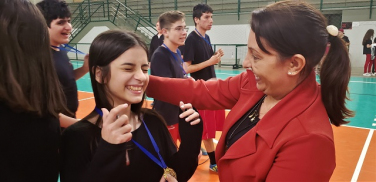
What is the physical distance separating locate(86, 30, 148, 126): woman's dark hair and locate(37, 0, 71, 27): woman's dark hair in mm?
1077

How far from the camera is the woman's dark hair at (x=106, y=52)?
58.7 inches

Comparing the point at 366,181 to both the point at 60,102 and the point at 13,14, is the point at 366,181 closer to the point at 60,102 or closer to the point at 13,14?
the point at 60,102

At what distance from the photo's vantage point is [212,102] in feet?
6.09

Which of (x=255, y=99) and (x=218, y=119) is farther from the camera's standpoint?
(x=218, y=119)

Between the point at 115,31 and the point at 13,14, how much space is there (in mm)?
584

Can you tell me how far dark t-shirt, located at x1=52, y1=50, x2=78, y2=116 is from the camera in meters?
2.28

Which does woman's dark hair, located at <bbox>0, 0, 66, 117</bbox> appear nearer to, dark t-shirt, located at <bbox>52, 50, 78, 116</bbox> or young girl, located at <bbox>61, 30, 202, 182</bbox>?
young girl, located at <bbox>61, 30, 202, 182</bbox>

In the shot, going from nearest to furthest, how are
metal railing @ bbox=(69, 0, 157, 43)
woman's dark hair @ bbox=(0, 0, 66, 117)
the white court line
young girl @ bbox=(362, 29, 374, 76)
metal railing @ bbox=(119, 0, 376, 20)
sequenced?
woman's dark hair @ bbox=(0, 0, 66, 117) < the white court line < young girl @ bbox=(362, 29, 374, 76) < metal railing @ bbox=(119, 0, 376, 20) < metal railing @ bbox=(69, 0, 157, 43)

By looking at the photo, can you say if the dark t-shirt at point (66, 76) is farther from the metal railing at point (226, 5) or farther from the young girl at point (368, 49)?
the young girl at point (368, 49)

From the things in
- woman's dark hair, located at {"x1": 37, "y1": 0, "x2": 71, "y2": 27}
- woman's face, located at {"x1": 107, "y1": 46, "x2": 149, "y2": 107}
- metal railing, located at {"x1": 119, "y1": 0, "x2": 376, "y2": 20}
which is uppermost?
metal railing, located at {"x1": 119, "y1": 0, "x2": 376, "y2": 20}

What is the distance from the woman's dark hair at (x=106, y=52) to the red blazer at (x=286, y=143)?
2.12ft

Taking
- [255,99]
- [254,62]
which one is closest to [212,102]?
[255,99]

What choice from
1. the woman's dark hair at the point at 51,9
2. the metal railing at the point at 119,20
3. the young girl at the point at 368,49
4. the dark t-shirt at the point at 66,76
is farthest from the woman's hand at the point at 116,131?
the young girl at the point at 368,49

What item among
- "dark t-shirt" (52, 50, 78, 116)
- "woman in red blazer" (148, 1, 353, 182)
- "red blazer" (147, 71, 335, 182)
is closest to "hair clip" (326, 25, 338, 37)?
"woman in red blazer" (148, 1, 353, 182)
